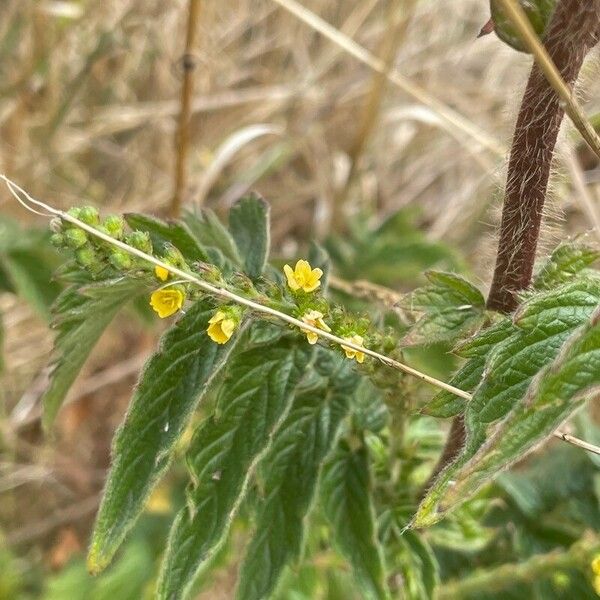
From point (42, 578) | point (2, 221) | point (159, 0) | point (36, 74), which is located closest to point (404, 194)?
point (159, 0)

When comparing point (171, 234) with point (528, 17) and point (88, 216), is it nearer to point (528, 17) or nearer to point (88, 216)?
point (88, 216)

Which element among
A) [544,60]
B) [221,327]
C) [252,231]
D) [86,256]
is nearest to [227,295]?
[221,327]

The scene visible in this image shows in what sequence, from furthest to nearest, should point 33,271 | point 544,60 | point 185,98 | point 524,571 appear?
point 185,98 < point 33,271 < point 524,571 < point 544,60

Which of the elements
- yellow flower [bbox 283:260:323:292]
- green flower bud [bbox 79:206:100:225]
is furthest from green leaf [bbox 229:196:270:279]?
green flower bud [bbox 79:206:100:225]

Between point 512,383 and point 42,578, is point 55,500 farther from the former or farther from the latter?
point 512,383

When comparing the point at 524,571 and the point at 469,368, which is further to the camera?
the point at 524,571

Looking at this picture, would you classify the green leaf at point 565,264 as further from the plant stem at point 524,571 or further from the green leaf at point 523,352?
the plant stem at point 524,571

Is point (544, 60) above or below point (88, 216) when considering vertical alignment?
above
